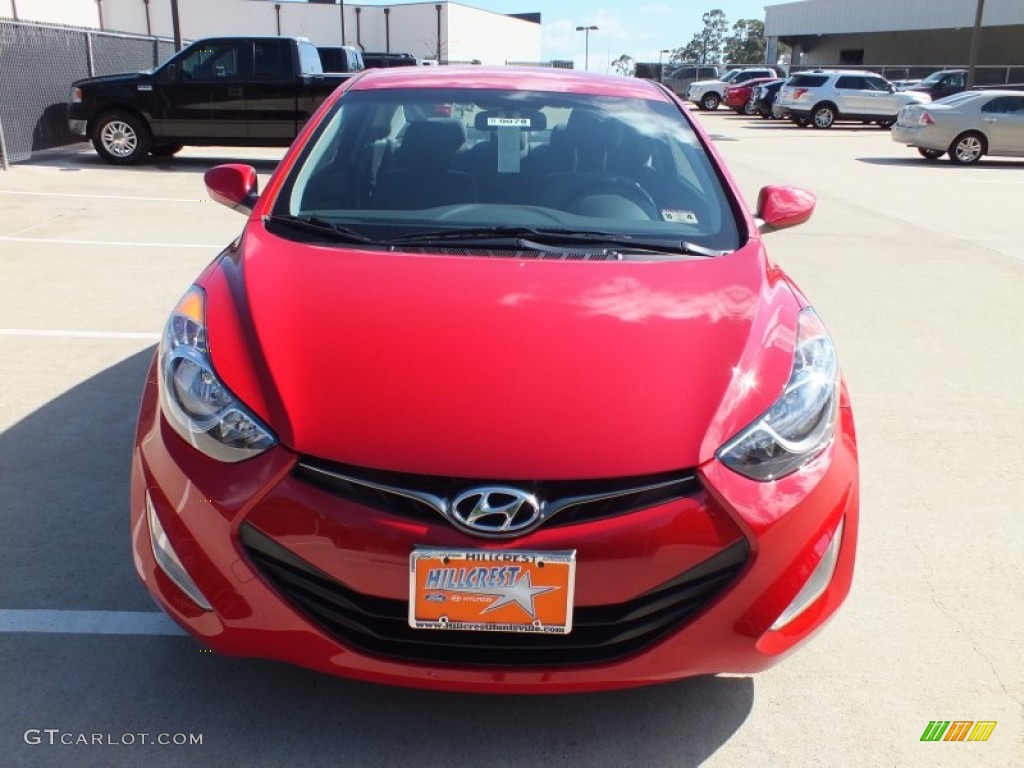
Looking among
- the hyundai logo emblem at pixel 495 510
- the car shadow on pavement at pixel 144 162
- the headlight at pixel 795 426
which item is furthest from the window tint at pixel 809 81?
the hyundai logo emblem at pixel 495 510

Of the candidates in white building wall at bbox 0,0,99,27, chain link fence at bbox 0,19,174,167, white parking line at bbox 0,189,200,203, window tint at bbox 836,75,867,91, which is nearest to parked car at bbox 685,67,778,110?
window tint at bbox 836,75,867,91

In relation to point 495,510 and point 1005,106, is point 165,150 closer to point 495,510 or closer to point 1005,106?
point 495,510

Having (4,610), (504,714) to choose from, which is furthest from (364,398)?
(4,610)

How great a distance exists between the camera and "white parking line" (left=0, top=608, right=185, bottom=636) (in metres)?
2.71

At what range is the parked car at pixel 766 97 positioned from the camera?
33.1m

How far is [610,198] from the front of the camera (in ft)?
11.0

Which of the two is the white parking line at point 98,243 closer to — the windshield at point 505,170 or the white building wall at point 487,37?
the windshield at point 505,170

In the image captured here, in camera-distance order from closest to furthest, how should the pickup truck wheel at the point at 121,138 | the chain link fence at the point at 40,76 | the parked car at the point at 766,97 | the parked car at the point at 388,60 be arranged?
the chain link fence at the point at 40,76, the pickup truck wheel at the point at 121,138, the parked car at the point at 388,60, the parked car at the point at 766,97

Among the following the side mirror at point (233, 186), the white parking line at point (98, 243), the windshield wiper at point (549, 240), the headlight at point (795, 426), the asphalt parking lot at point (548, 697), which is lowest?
the asphalt parking lot at point (548, 697)

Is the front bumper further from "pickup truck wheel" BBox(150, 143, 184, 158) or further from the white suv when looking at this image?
the white suv

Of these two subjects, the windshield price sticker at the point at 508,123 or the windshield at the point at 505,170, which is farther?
the windshield price sticker at the point at 508,123

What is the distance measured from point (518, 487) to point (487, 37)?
71.7m

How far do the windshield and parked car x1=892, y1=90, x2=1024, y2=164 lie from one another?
667 inches

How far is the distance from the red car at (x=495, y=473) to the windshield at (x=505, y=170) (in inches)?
17.5
